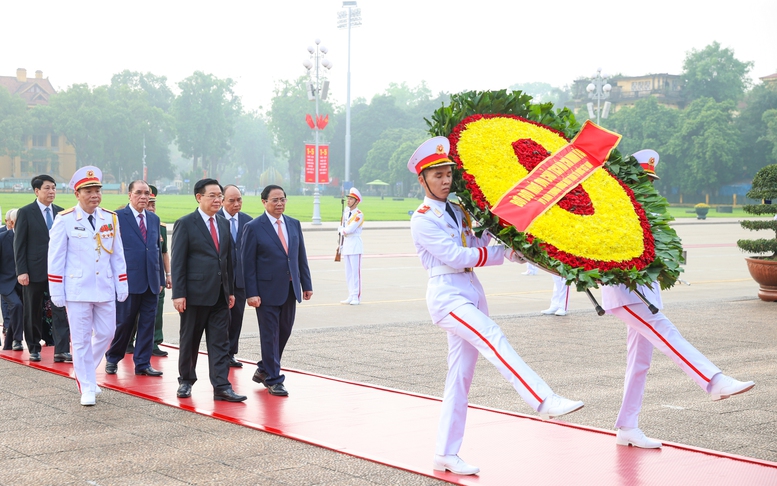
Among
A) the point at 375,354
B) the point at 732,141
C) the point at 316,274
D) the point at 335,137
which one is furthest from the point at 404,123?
the point at 375,354

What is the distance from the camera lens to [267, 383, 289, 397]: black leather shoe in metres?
7.52

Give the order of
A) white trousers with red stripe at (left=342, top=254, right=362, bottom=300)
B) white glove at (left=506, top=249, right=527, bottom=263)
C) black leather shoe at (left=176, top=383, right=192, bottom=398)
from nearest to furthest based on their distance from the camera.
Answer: white glove at (left=506, top=249, right=527, bottom=263)
black leather shoe at (left=176, top=383, right=192, bottom=398)
white trousers with red stripe at (left=342, top=254, right=362, bottom=300)

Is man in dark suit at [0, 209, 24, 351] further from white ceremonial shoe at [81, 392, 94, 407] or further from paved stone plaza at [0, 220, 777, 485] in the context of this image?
white ceremonial shoe at [81, 392, 94, 407]

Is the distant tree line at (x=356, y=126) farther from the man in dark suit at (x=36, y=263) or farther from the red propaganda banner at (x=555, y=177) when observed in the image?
the red propaganda banner at (x=555, y=177)

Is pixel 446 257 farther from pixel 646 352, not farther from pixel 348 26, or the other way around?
pixel 348 26

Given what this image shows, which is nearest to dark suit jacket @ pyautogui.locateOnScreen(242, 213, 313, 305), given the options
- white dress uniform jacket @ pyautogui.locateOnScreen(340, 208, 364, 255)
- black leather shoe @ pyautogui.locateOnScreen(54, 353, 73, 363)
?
black leather shoe @ pyautogui.locateOnScreen(54, 353, 73, 363)

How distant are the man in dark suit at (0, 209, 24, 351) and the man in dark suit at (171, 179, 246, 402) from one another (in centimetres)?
319

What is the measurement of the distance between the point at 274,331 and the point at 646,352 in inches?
134

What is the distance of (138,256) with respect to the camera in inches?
346

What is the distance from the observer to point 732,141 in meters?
77.6

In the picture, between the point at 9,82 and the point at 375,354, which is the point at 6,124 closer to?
the point at 9,82

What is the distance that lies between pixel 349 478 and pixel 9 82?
11751 centimetres

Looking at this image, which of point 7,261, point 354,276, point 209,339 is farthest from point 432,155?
point 354,276

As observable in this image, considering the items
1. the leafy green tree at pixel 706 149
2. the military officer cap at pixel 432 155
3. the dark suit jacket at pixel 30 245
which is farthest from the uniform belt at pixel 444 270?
the leafy green tree at pixel 706 149
